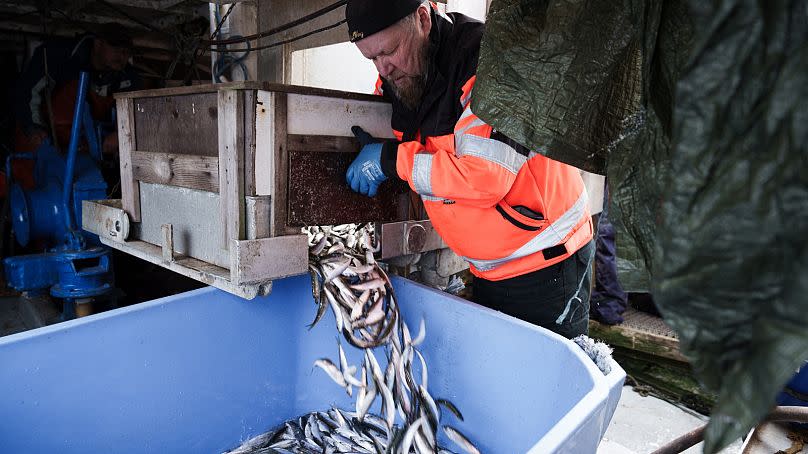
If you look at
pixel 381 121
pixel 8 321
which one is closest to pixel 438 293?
pixel 381 121

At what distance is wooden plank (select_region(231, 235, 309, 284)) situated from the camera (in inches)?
84.0

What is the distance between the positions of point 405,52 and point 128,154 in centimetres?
170

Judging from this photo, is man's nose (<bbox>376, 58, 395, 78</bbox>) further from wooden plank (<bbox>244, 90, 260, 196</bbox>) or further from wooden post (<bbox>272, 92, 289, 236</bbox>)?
wooden plank (<bbox>244, 90, 260, 196</bbox>)

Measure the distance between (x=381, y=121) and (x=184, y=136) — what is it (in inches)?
37.0

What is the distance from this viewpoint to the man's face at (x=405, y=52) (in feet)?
7.24

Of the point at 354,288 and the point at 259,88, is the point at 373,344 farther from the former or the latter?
the point at 259,88

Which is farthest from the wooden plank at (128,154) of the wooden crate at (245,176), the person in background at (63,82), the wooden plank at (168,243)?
the person in background at (63,82)

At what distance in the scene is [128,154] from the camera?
9.61ft

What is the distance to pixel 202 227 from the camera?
2439 mm

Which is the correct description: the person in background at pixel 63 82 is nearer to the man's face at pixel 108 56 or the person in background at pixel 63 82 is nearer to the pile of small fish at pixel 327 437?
the man's face at pixel 108 56

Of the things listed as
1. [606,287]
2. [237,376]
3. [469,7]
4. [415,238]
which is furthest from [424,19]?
[606,287]

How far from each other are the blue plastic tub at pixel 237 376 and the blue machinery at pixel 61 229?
2.41m

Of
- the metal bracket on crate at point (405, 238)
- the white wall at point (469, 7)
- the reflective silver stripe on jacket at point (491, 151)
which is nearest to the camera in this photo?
the reflective silver stripe on jacket at point (491, 151)

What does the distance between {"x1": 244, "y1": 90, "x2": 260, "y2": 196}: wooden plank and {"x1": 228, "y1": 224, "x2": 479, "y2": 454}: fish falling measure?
409 millimetres
